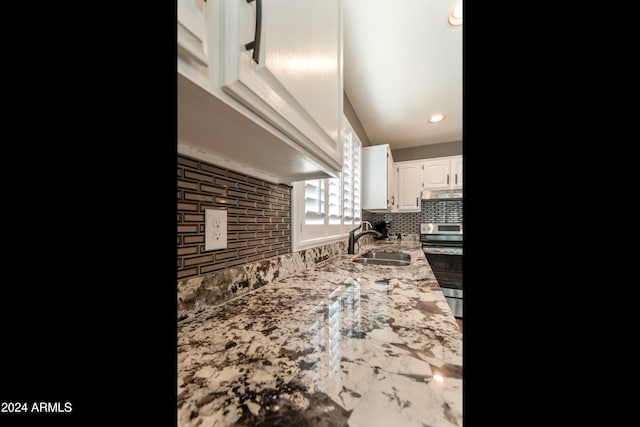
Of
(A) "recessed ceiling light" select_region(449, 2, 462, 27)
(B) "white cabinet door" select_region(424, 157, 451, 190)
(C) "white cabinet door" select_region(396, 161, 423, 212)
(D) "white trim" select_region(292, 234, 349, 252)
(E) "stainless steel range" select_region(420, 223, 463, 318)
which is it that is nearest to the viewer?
(D) "white trim" select_region(292, 234, 349, 252)

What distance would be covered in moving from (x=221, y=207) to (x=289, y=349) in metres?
0.45

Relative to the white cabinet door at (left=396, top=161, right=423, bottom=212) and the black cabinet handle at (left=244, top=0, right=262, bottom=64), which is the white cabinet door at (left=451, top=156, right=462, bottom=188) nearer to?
the white cabinet door at (left=396, top=161, right=423, bottom=212)

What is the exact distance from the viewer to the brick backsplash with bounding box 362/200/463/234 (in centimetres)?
334

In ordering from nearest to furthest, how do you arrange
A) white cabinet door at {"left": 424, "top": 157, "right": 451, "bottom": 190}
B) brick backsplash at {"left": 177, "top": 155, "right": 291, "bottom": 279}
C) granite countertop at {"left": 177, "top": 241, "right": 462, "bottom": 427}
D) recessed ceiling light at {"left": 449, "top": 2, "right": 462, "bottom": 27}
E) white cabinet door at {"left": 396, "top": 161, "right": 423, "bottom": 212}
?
1. granite countertop at {"left": 177, "top": 241, "right": 462, "bottom": 427}
2. brick backsplash at {"left": 177, "top": 155, "right": 291, "bottom": 279}
3. recessed ceiling light at {"left": 449, "top": 2, "right": 462, "bottom": 27}
4. white cabinet door at {"left": 424, "top": 157, "right": 451, "bottom": 190}
5. white cabinet door at {"left": 396, "top": 161, "right": 423, "bottom": 212}

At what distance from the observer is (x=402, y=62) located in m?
1.69

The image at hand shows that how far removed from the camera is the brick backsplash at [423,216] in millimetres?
3342

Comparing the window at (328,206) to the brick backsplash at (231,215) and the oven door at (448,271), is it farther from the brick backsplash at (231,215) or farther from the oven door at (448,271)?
the oven door at (448,271)

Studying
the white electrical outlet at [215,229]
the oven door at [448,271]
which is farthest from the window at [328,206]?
the oven door at [448,271]

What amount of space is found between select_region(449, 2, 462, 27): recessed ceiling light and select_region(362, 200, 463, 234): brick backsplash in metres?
2.18

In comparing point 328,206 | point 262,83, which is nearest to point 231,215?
A: point 262,83

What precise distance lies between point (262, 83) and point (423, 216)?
3.54 metres

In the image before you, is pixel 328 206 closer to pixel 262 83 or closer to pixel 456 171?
pixel 262 83
